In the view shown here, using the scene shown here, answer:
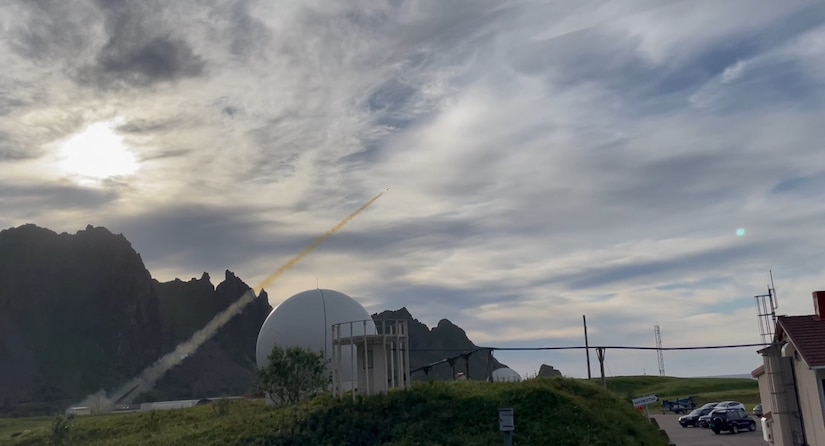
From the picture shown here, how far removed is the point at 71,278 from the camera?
17950 centimetres

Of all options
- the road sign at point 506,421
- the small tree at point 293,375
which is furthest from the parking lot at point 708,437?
the road sign at point 506,421

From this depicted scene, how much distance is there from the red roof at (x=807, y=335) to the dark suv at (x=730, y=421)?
19.3 metres

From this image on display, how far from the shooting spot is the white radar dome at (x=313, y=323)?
4534 cm

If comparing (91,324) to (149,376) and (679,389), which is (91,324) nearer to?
(149,376)

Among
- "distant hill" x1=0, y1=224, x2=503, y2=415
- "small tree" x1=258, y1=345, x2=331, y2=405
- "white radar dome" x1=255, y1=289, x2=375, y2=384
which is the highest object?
"distant hill" x1=0, y1=224, x2=503, y2=415

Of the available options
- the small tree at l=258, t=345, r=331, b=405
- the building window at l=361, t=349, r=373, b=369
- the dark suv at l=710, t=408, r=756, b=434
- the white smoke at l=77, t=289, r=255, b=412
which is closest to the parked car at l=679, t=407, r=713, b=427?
the dark suv at l=710, t=408, r=756, b=434

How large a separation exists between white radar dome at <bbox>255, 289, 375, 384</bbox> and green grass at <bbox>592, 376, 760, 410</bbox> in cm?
3999

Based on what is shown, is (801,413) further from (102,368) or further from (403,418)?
(102,368)

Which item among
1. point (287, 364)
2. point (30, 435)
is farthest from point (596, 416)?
point (30, 435)

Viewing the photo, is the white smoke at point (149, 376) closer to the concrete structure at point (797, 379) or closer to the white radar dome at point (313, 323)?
the white radar dome at point (313, 323)

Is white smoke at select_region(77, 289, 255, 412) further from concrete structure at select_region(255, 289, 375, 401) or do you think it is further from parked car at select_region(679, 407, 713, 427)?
parked car at select_region(679, 407, 713, 427)

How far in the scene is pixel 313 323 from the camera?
46562 millimetres

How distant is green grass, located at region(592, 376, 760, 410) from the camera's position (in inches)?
2997

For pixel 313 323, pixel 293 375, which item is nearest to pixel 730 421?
pixel 313 323
